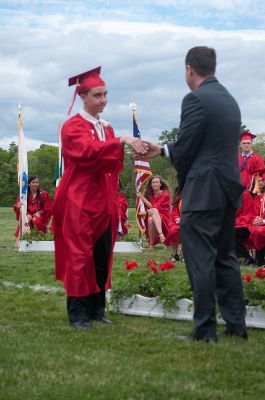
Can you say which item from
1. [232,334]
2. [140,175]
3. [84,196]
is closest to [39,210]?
[140,175]

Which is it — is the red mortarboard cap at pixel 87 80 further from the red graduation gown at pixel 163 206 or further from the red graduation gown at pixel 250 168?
the red graduation gown at pixel 163 206

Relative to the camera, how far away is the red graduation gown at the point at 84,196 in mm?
6438

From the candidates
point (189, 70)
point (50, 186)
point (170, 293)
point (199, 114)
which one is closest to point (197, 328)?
point (170, 293)

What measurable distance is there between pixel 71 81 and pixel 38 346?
2.56 metres

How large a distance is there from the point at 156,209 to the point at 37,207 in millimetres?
2725

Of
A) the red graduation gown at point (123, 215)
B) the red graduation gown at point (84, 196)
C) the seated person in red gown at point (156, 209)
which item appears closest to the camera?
the red graduation gown at point (84, 196)

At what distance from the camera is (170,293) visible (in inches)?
275

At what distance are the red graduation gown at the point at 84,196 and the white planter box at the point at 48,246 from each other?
8125mm

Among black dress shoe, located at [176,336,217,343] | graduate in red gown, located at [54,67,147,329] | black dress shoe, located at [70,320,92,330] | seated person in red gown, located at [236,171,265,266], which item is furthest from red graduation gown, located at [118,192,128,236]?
black dress shoe, located at [176,336,217,343]

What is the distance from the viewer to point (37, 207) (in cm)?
1658

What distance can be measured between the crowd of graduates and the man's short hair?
1878 millimetres

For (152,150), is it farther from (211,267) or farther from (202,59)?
(211,267)

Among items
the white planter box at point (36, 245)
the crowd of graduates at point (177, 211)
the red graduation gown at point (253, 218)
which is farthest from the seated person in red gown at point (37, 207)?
the red graduation gown at point (253, 218)

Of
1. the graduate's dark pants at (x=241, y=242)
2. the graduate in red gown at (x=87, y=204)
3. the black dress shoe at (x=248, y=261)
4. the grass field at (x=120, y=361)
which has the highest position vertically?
the graduate in red gown at (x=87, y=204)
